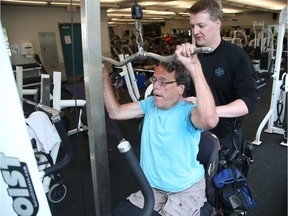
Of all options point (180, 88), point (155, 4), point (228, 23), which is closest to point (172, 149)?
point (180, 88)

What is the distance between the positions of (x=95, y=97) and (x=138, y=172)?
25 centimetres

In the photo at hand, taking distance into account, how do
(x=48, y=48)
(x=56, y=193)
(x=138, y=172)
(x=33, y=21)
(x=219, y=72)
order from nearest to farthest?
(x=138, y=172), (x=219, y=72), (x=56, y=193), (x=33, y=21), (x=48, y=48)

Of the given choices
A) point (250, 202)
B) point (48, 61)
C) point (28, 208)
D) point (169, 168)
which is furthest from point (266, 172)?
point (48, 61)

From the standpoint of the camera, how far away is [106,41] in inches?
386

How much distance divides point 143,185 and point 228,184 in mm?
751

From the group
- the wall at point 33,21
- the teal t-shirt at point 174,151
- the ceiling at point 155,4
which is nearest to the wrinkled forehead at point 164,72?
the teal t-shirt at point 174,151

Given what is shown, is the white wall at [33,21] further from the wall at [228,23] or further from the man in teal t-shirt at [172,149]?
the wall at [228,23]

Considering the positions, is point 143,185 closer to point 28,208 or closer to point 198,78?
point 28,208

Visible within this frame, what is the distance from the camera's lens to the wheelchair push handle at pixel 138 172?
682 millimetres

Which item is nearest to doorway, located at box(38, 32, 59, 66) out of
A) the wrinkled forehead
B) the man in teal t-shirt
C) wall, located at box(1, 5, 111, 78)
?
wall, located at box(1, 5, 111, 78)

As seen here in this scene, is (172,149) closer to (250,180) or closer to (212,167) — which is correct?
(212,167)

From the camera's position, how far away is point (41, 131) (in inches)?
71.1

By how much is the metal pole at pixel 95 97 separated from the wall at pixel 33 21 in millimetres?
7593

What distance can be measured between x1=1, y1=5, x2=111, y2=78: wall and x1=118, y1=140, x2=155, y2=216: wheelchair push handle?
25.4 ft
